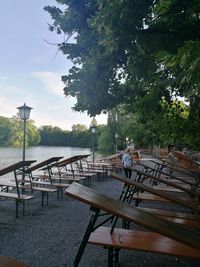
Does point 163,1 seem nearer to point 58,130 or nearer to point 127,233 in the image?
point 127,233

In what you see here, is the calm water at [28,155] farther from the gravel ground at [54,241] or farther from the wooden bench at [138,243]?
the wooden bench at [138,243]

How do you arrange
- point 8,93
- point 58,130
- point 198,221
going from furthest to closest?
1. point 58,130
2. point 8,93
3. point 198,221

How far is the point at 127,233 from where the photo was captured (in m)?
4.14

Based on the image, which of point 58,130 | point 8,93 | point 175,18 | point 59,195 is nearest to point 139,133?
point 8,93

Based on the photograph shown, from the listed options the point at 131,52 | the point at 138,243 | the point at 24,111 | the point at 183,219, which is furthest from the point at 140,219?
the point at 24,111

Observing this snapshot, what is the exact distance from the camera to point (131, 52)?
7.43m

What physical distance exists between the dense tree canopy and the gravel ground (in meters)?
2.28

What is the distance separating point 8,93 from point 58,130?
265 feet

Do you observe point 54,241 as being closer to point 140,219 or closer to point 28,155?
point 140,219

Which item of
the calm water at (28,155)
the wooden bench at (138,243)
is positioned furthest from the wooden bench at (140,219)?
the calm water at (28,155)

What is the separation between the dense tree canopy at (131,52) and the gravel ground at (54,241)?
89.7 inches

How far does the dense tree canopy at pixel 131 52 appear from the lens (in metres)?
5.90

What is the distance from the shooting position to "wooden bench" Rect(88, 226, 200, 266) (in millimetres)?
3493

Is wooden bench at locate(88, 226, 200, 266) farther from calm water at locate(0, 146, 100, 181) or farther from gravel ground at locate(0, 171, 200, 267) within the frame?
calm water at locate(0, 146, 100, 181)
